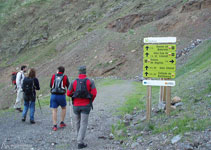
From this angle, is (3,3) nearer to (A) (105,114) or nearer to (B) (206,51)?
(B) (206,51)

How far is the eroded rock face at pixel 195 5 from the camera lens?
26.4 meters

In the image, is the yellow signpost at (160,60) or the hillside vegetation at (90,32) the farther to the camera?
the hillside vegetation at (90,32)

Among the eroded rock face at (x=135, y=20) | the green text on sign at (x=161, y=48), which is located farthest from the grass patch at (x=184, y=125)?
the eroded rock face at (x=135, y=20)

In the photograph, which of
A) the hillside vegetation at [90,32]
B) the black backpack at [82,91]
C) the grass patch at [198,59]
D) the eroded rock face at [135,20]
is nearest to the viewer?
the black backpack at [82,91]

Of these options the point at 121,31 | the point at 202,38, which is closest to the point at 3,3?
the point at 121,31

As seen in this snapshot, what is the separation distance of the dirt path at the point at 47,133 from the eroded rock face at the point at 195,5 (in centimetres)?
1867

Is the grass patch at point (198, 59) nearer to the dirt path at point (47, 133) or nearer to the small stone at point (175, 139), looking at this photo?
the dirt path at point (47, 133)

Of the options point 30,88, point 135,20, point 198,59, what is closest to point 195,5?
point 135,20

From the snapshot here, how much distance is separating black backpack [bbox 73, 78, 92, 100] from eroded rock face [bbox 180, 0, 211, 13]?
23256 mm

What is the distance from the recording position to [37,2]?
148 ft

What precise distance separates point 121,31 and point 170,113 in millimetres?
22465

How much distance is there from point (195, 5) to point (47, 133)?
2330cm

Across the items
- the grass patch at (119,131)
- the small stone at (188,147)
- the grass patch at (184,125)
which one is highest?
the grass patch at (184,125)

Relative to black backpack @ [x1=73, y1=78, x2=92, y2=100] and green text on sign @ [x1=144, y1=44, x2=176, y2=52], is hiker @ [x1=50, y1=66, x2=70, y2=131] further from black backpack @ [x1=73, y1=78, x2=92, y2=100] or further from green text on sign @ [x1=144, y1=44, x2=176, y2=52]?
green text on sign @ [x1=144, y1=44, x2=176, y2=52]
